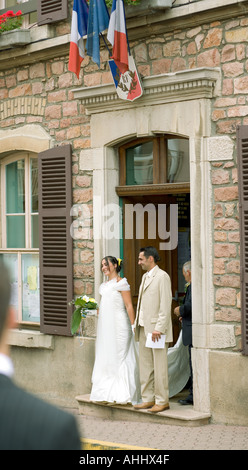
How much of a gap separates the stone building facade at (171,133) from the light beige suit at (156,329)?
316 millimetres

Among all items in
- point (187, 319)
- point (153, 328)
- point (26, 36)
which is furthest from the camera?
point (26, 36)

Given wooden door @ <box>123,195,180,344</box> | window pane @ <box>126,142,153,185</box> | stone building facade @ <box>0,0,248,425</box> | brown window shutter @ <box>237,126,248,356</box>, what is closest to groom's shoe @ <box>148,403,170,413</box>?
stone building facade @ <box>0,0,248,425</box>

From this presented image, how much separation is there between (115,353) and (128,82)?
9.74 ft

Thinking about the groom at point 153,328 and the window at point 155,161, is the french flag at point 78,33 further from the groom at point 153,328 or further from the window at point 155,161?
the groom at point 153,328

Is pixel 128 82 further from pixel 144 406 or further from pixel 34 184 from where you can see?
pixel 144 406

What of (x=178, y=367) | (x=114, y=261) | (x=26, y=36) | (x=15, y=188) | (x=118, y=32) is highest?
(x=26, y=36)

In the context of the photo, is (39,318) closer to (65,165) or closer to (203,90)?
(65,165)

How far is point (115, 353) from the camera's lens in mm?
9391

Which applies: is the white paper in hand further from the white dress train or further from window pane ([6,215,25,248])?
window pane ([6,215,25,248])

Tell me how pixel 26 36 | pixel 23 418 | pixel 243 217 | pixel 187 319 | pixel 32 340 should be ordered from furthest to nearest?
pixel 26 36 < pixel 32 340 < pixel 187 319 < pixel 243 217 < pixel 23 418

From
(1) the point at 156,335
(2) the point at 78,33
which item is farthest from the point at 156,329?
(2) the point at 78,33

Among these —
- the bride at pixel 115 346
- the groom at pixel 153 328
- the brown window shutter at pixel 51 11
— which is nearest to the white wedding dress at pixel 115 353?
the bride at pixel 115 346
